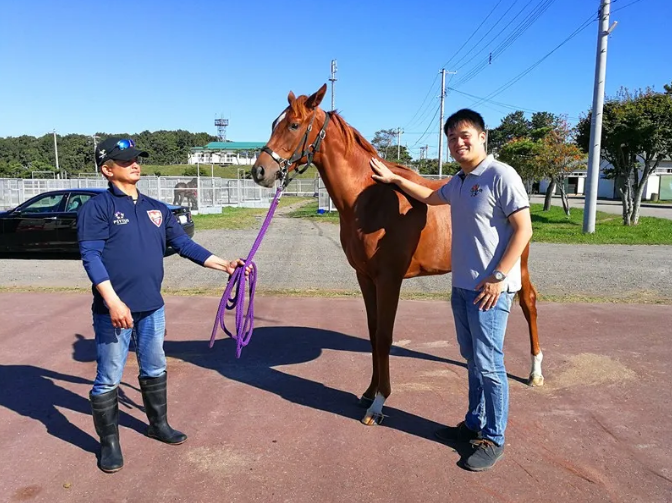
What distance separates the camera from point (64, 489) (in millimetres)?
2619

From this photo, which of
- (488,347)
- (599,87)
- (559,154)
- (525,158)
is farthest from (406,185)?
(525,158)

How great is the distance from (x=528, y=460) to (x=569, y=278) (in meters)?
6.56

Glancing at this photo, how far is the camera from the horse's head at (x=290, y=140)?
331 cm

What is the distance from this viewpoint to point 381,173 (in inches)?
Result: 139

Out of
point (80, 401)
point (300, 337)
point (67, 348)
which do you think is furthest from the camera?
Answer: point (300, 337)

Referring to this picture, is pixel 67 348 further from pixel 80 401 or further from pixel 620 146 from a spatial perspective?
pixel 620 146

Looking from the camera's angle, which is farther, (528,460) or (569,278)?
(569,278)

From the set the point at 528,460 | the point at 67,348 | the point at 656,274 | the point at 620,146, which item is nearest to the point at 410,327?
the point at 528,460

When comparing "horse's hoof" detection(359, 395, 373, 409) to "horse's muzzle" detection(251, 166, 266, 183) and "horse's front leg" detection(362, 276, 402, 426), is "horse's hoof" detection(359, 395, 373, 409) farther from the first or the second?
"horse's muzzle" detection(251, 166, 266, 183)

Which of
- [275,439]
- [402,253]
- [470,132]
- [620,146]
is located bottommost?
[275,439]

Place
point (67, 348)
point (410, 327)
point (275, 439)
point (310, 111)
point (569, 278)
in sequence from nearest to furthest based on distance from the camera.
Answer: point (275, 439) → point (310, 111) → point (67, 348) → point (410, 327) → point (569, 278)

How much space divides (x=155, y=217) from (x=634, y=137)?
16.9 m

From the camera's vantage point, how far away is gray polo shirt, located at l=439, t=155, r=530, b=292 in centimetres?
269

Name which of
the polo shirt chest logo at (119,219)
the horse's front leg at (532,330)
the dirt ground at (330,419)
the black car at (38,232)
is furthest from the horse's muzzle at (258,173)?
the black car at (38,232)
